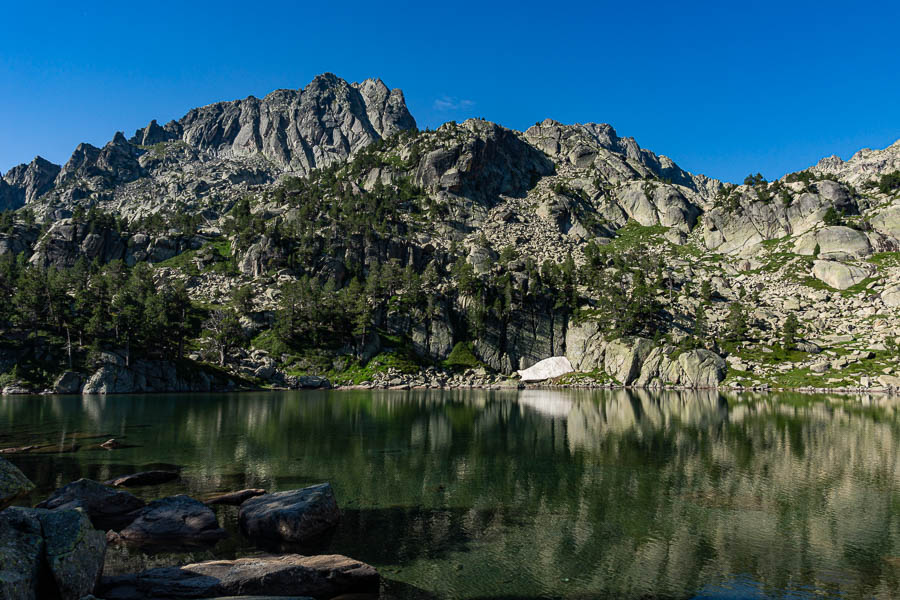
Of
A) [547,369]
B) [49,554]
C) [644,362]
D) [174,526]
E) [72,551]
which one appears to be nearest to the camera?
[49,554]

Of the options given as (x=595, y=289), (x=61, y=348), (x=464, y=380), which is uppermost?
(x=595, y=289)

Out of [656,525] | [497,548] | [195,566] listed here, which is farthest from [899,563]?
[195,566]

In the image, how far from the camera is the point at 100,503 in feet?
79.6

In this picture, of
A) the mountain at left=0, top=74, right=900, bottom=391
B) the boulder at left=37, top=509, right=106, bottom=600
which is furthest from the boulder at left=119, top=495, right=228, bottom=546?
the mountain at left=0, top=74, right=900, bottom=391

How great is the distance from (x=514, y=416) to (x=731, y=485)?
41.0m

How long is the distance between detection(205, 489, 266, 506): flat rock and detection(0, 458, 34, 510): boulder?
36.4 ft

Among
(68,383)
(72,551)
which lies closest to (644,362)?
(72,551)

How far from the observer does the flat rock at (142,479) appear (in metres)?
29.7

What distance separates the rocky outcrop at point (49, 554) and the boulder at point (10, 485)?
3.13ft

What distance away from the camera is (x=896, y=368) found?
116750 mm

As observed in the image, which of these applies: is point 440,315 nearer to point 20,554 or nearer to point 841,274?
point 841,274

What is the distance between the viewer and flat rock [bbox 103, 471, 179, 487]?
97.4ft

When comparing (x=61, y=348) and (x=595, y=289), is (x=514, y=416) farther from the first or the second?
(x=595, y=289)

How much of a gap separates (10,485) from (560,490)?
25.7m
